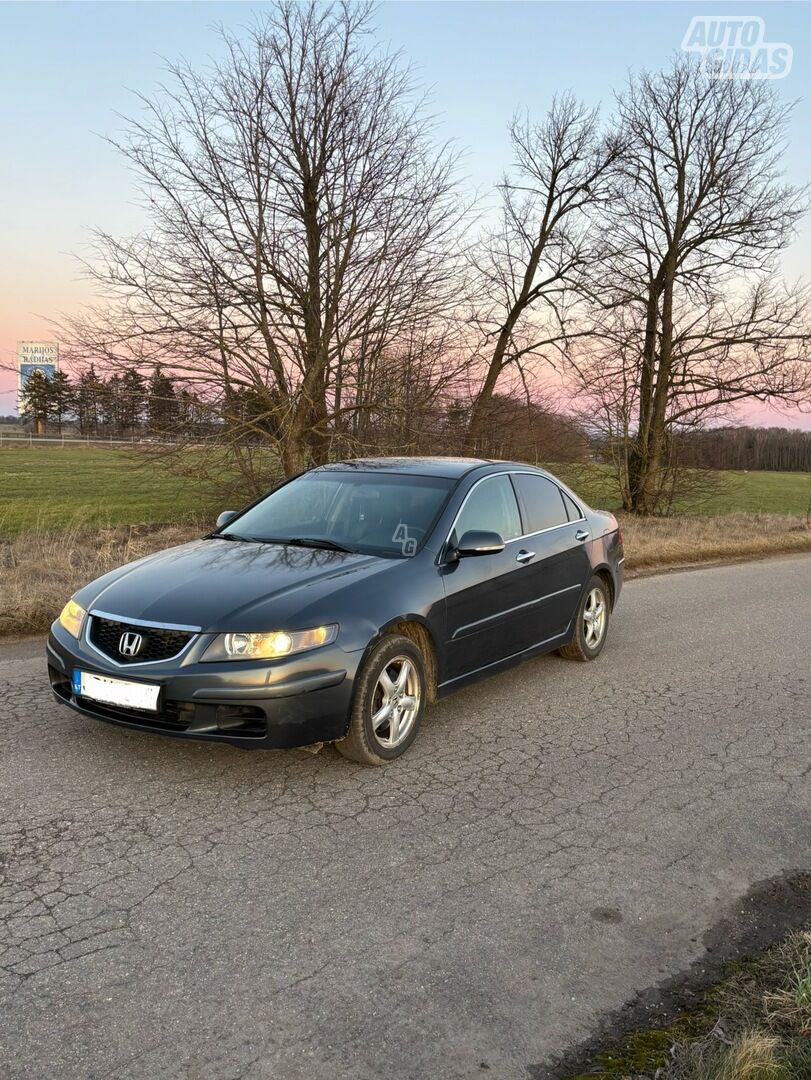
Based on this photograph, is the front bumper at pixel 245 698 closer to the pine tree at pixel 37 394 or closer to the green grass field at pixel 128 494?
the pine tree at pixel 37 394

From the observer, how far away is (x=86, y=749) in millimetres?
4590

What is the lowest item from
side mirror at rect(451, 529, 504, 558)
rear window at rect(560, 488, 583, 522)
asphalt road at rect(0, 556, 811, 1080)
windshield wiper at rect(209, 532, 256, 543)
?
asphalt road at rect(0, 556, 811, 1080)

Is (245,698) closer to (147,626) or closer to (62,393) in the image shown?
(147,626)

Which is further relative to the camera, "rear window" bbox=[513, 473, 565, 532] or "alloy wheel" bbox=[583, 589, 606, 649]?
"alloy wheel" bbox=[583, 589, 606, 649]

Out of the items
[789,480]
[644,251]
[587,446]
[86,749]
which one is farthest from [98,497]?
[789,480]

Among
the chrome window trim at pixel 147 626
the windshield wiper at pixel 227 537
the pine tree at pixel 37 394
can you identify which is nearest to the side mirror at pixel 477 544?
the windshield wiper at pixel 227 537

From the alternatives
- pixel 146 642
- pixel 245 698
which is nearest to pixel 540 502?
pixel 245 698

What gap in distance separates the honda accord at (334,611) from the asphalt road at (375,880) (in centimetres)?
35

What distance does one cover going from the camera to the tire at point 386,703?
441 centimetres

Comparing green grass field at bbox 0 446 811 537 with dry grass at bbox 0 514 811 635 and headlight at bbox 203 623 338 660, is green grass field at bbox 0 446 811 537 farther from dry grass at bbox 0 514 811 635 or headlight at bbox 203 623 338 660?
headlight at bbox 203 623 338 660

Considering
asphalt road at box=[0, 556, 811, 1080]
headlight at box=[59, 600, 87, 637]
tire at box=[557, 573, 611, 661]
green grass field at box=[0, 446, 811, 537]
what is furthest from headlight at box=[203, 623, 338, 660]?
green grass field at box=[0, 446, 811, 537]

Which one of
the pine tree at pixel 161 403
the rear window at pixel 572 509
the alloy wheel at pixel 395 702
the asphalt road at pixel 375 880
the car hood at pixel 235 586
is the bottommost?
the asphalt road at pixel 375 880

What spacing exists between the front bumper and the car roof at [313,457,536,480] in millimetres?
1977

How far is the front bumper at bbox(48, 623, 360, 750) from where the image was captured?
408 cm
